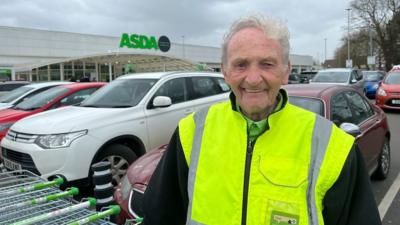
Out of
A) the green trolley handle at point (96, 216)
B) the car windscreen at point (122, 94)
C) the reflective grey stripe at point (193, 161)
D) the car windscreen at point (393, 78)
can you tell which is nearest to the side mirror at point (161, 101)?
the car windscreen at point (122, 94)

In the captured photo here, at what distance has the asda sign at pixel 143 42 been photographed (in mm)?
38575

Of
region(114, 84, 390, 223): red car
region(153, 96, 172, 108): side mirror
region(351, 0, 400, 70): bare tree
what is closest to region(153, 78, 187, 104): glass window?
region(153, 96, 172, 108): side mirror

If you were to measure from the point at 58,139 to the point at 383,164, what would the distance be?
15.5 ft

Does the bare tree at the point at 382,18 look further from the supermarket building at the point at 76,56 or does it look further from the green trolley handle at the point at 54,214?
the green trolley handle at the point at 54,214

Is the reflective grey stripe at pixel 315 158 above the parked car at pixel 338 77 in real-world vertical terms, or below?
below

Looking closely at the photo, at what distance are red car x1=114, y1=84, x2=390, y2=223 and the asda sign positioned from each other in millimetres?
34649

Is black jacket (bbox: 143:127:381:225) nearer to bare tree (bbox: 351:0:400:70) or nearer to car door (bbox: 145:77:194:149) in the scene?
car door (bbox: 145:77:194:149)

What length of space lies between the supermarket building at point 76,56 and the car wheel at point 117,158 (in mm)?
27999

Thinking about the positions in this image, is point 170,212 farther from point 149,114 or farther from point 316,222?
point 149,114

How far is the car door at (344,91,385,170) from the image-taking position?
490cm

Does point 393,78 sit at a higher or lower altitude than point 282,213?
higher

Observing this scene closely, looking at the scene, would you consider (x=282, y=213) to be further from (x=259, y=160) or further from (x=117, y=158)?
(x=117, y=158)

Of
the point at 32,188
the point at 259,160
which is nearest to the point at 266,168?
the point at 259,160

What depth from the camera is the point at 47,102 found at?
793 cm
